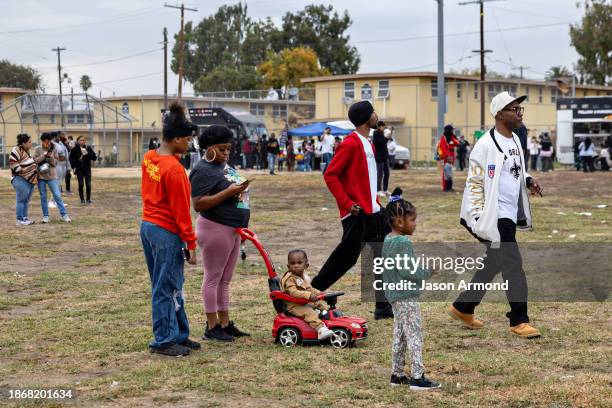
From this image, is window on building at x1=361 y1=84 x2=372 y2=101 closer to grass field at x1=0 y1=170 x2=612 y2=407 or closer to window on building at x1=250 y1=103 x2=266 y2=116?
window on building at x1=250 y1=103 x2=266 y2=116

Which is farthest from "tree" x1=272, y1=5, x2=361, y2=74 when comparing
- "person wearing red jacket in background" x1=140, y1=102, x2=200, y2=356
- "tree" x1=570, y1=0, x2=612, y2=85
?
"person wearing red jacket in background" x1=140, y1=102, x2=200, y2=356

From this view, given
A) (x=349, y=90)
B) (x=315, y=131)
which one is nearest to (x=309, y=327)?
(x=315, y=131)

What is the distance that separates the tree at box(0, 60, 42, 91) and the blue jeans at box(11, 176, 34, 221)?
3361 inches

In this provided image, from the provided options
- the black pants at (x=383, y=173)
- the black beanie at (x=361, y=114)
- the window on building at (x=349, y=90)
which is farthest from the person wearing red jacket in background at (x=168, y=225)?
the window on building at (x=349, y=90)

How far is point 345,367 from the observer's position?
6645 mm

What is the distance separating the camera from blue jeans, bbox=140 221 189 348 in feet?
23.1

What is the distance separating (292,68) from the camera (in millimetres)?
84188

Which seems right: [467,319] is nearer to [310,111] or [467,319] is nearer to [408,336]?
[408,336]

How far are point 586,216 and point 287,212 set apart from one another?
6.08 meters

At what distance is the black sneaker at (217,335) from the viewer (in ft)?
24.9

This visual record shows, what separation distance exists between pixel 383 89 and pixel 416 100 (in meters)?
2.68

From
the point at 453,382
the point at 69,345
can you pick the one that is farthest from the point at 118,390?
the point at 453,382

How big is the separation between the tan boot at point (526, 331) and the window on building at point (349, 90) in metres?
51.0

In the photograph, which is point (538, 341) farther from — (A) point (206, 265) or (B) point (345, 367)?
(A) point (206, 265)
